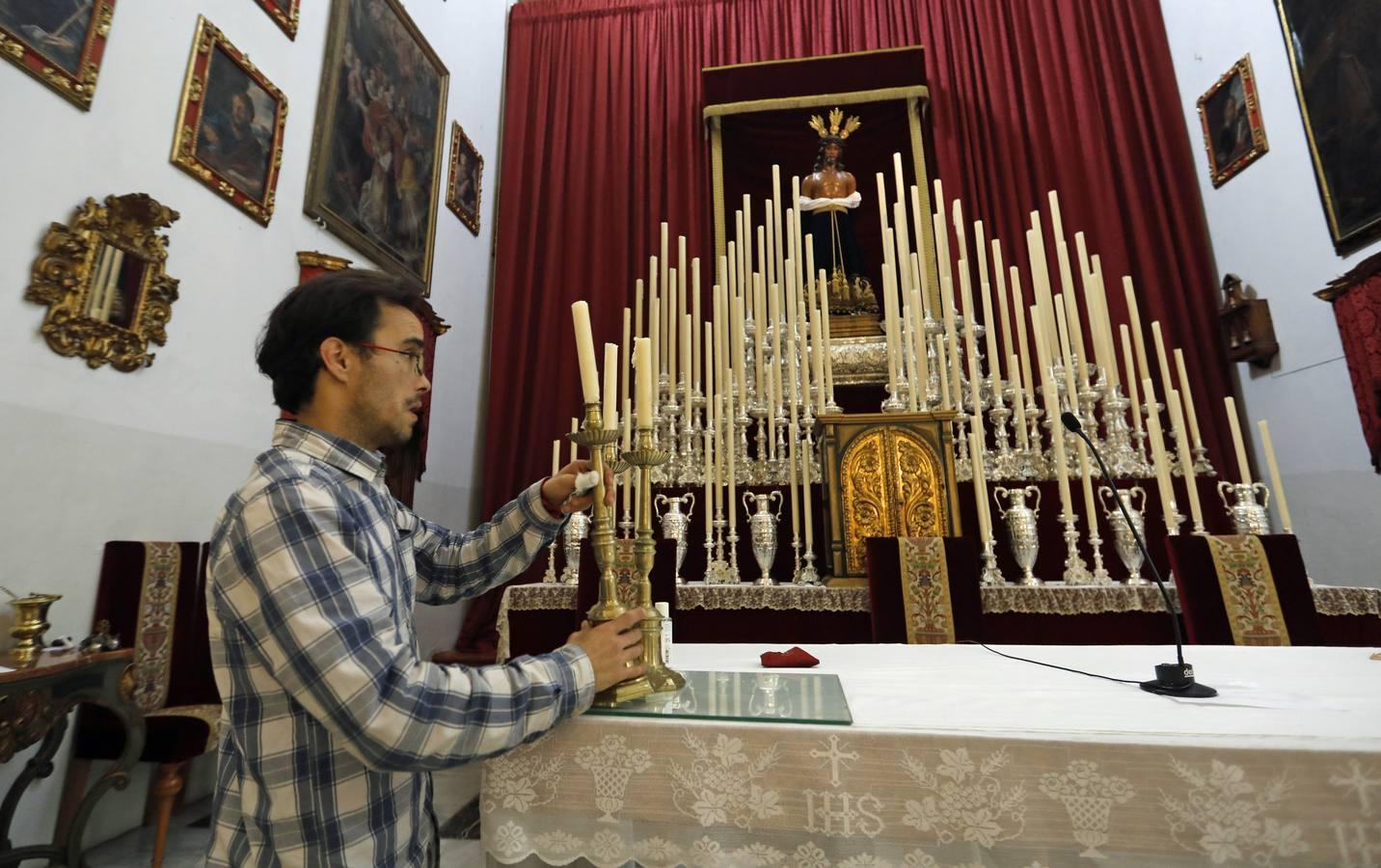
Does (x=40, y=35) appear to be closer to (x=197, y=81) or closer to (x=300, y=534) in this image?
(x=197, y=81)

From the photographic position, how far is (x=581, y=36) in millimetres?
6520

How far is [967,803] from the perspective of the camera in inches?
31.6

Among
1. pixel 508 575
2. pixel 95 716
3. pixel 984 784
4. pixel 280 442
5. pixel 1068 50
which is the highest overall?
pixel 1068 50

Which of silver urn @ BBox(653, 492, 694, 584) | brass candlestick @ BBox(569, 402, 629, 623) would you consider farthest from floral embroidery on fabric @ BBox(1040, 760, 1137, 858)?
silver urn @ BBox(653, 492, 694, 584)

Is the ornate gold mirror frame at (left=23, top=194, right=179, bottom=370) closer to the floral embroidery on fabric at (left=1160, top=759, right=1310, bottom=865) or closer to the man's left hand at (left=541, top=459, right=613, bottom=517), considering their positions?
the man's left hand at (left=541, top=459, right=613, bottom=517)

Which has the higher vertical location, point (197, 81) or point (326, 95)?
point (326, 95)

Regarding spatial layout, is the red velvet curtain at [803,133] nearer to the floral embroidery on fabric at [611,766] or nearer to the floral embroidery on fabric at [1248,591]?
the floral embroidery on fabric at [1248,591]

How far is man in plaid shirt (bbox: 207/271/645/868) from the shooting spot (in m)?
0.71

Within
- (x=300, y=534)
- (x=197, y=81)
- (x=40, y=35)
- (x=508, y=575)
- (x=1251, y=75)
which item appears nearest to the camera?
(x=300, y=534)

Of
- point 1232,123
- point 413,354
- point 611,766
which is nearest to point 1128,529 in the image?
point 611,766

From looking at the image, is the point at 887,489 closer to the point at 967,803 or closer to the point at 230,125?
the point at 967,803

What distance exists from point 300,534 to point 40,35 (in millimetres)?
2966

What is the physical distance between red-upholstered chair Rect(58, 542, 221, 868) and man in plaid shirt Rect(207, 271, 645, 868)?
5.81 ft

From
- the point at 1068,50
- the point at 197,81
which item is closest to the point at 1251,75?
the point at 1068,50
